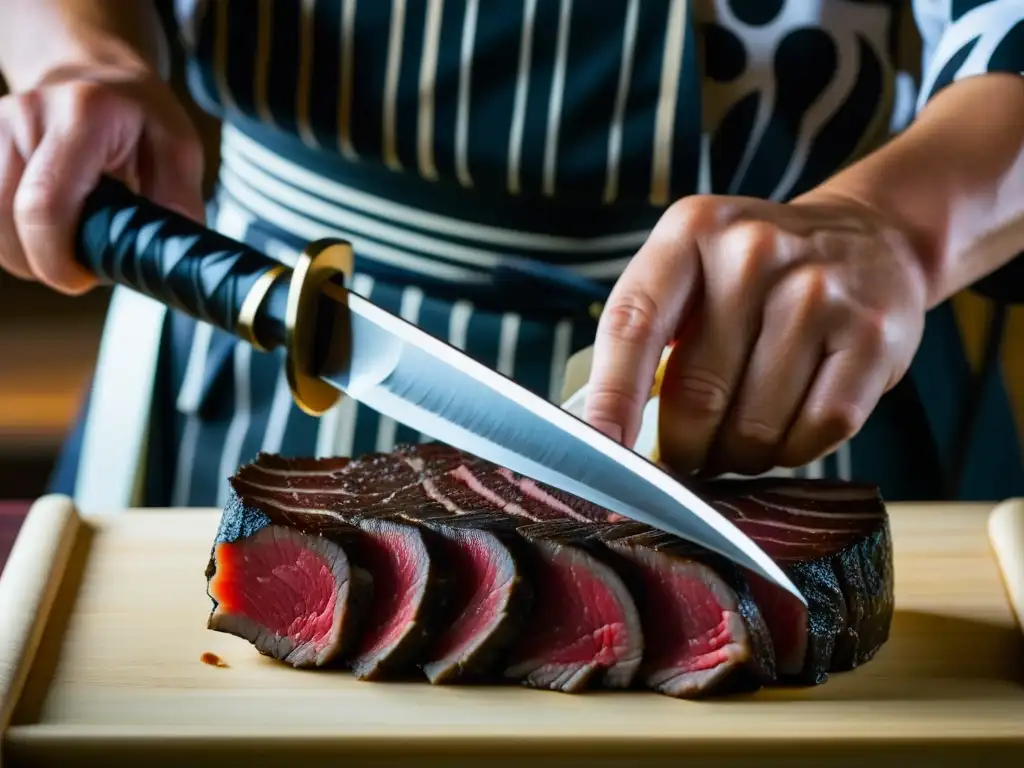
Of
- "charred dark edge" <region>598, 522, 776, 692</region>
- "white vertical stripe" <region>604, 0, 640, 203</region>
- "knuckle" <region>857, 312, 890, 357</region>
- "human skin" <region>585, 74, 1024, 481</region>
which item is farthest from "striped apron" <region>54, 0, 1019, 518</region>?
"charred dark edge" <region>598, 522, 776, 692</region>

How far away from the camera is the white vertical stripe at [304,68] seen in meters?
Result: 1.81

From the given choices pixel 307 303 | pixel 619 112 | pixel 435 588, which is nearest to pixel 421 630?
pixel 435 588

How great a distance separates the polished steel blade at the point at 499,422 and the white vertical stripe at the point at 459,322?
1.22 feet

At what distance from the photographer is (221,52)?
1.83 meters

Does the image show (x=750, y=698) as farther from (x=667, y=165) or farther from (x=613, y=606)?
(x=667, y=165)

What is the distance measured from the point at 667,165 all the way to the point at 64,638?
96 centimetres

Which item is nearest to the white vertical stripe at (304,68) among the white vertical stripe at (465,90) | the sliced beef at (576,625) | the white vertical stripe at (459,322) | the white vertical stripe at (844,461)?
the white vertical stripe at (465,90)

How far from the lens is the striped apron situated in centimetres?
178

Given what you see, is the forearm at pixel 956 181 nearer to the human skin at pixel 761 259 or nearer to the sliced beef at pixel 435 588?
the human skin at pixel 761 259

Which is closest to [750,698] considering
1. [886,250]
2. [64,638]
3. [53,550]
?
[886,250]

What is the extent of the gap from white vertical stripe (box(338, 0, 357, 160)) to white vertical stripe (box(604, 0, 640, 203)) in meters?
0.35

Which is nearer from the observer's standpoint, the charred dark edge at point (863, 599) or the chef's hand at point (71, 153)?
the charred dark edge at point (863, 599)

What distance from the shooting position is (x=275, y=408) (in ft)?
6.28

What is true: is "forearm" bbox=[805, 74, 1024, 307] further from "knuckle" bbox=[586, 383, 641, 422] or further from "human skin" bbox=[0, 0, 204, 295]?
"human skin" bbox=[0, 0, 204, 295]
